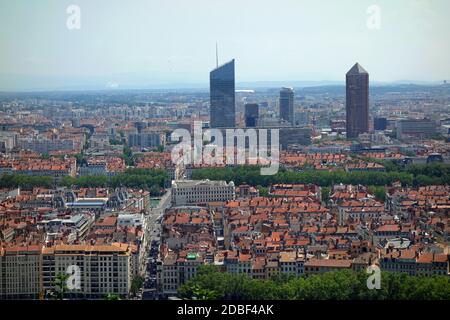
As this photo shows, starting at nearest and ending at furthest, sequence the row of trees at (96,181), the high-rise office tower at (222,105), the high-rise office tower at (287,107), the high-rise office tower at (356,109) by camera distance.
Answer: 1. the row of trees at (96,181)
2. the high-rise office tower at (222,105)
3. the high-rise office tower at (356,109)
4. the high-rise office tower at (287,107)

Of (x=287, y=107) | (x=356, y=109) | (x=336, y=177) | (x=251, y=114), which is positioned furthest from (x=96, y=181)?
(x=287, y=107)

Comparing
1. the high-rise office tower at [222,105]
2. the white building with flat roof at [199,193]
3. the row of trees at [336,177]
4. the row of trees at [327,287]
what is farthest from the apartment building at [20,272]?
the high-rise office tower at [222,105]

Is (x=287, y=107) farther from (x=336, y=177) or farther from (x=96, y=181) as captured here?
(x=96, y=181)

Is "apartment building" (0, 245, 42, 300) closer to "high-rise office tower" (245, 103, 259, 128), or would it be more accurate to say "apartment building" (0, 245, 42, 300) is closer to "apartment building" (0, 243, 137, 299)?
"apartment building" (0, 243, 137, 299)

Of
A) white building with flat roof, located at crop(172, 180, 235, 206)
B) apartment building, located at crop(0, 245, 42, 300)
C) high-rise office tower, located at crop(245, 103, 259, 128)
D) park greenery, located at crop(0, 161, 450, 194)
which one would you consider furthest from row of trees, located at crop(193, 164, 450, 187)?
high-rise office tower, located at crop(245, 103, 259, 128)

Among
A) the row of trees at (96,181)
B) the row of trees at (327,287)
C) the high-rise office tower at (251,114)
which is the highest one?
the high-rise office tower at (251,114)

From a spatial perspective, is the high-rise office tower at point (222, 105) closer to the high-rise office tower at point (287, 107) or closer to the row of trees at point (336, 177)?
the high-rise office tower at point (287, 107)
